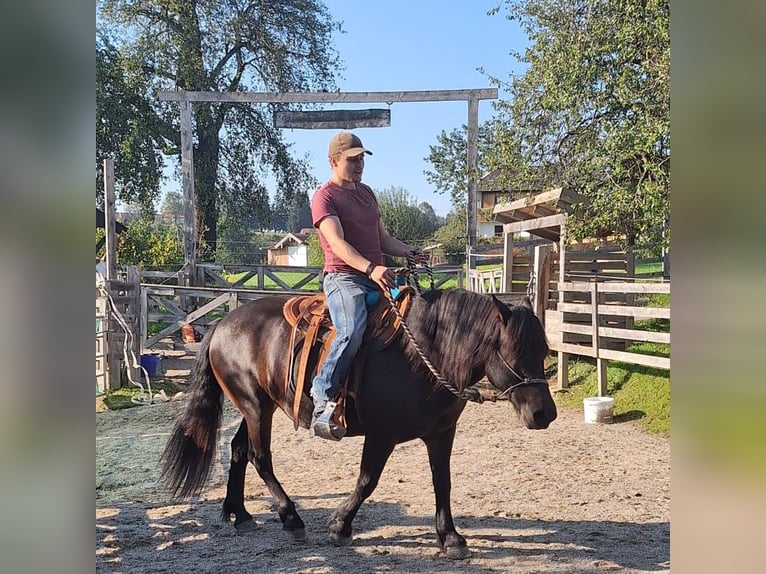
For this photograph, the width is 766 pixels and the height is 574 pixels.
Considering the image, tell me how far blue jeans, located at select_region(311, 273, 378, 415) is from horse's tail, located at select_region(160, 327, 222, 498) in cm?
102

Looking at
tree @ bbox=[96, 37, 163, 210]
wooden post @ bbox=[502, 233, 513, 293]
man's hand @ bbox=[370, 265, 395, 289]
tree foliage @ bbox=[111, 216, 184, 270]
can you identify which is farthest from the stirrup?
tree @ bbox=[96, 37, 163, 210]

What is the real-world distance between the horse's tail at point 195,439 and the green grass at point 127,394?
456 centimetres

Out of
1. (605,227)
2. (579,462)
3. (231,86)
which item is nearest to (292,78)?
(231,86)

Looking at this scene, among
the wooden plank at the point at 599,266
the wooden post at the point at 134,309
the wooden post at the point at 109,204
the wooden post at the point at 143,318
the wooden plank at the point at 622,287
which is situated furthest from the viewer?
the wooden post at the point at 143,318

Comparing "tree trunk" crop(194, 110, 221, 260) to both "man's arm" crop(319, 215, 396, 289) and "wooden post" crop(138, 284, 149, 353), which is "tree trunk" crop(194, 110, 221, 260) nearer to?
"wooden post" crop(138, 284, 149, 353)

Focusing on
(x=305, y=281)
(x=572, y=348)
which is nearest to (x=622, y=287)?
(x=572, y=348)

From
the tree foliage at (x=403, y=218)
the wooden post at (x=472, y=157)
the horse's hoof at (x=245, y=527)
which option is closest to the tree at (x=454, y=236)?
the tree foliage at (x=403, y=218)

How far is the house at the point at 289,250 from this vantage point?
3100 cm

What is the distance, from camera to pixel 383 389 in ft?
11.2

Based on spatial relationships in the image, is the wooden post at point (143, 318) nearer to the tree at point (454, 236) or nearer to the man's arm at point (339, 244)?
the man's arm at point (339, 244)

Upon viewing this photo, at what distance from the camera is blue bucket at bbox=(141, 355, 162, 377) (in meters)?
8.98
